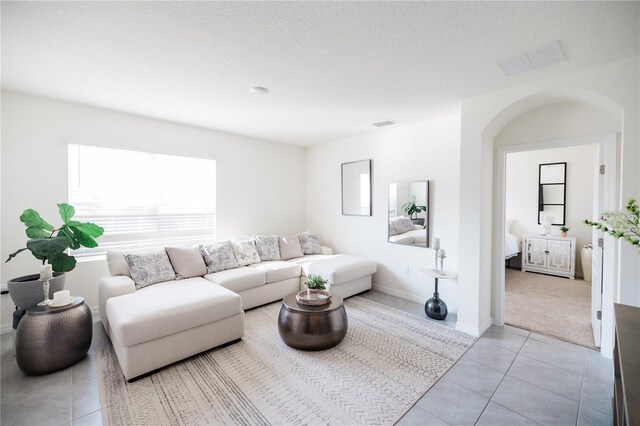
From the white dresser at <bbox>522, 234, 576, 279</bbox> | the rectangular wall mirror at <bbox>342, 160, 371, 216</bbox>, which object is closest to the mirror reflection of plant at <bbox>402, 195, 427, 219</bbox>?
the rectangular wall mirror at <bbox>342, 160, 371, 216</bbox>

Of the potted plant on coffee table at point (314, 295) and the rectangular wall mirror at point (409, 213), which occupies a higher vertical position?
the rectangular wall mirror at point (409, 213)

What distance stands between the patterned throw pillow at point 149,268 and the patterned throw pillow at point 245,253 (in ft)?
2.96

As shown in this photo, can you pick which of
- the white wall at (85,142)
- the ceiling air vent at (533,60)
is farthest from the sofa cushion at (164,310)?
the ceiling air vent at (533,60)

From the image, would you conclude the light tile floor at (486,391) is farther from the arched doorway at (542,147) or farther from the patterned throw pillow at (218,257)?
the patterned throw pillow at (218,257)

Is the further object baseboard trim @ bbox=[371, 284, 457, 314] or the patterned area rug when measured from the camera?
baseboard trim @ bbox=[371, 284, 457, 314]

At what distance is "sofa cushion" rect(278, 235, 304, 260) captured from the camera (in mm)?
4566

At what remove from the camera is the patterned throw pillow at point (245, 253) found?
13.2 feet

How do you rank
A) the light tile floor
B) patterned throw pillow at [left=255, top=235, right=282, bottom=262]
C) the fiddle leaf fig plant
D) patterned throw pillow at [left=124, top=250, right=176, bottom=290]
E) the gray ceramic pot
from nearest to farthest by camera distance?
the light tile floor, the fiddle leaf fig plant, the gray ceramic pot, patterned throw pillow at [left=124, top=250, right=176, bottom=290], patterned throw pillow at [left=255, top=235, right=282, bottom=262]

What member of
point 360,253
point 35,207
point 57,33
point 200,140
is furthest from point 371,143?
point 35,207

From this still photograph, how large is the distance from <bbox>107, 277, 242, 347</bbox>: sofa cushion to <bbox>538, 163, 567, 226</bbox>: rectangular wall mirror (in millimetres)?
6002

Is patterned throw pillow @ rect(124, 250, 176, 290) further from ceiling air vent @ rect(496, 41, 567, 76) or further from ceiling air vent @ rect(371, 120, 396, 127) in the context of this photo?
ceiling air vent @ rect(496, 41, 567, 76)

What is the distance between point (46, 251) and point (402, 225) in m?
3.99

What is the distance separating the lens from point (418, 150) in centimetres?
390

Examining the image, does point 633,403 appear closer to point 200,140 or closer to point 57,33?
point 57,33
